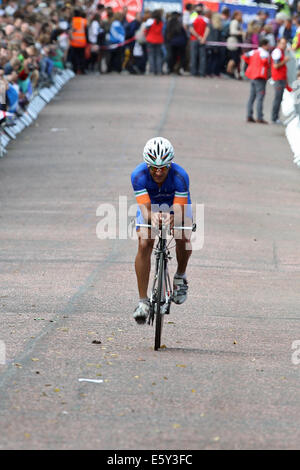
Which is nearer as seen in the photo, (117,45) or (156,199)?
(156,199)

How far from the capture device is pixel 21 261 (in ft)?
46.3

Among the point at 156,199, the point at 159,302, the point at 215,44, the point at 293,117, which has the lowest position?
the point at 215,44

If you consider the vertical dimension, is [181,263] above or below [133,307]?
above

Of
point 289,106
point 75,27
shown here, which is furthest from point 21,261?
point 75,27

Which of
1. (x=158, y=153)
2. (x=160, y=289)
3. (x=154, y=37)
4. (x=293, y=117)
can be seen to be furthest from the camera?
(x=154, y=37)

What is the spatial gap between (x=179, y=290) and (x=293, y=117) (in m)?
18.8

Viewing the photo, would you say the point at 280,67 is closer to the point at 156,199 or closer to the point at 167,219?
the point at 156,199

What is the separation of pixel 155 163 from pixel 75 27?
29.9m

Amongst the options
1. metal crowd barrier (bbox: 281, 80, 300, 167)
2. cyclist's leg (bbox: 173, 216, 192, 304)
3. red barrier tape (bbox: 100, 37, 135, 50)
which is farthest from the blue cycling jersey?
red barrier tape (bbox: 100, 37, 135, 50)

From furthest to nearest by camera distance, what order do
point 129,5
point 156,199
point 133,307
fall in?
point 129,5, point 133,307, point 156,199

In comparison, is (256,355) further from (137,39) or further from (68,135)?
(137,39)

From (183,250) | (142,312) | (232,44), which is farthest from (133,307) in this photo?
(232,44)

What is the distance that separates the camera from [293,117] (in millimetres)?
28359

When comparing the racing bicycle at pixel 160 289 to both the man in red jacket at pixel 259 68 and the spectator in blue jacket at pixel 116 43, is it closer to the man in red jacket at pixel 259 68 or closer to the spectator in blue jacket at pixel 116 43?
the man in red jacket at pixel 259 68
